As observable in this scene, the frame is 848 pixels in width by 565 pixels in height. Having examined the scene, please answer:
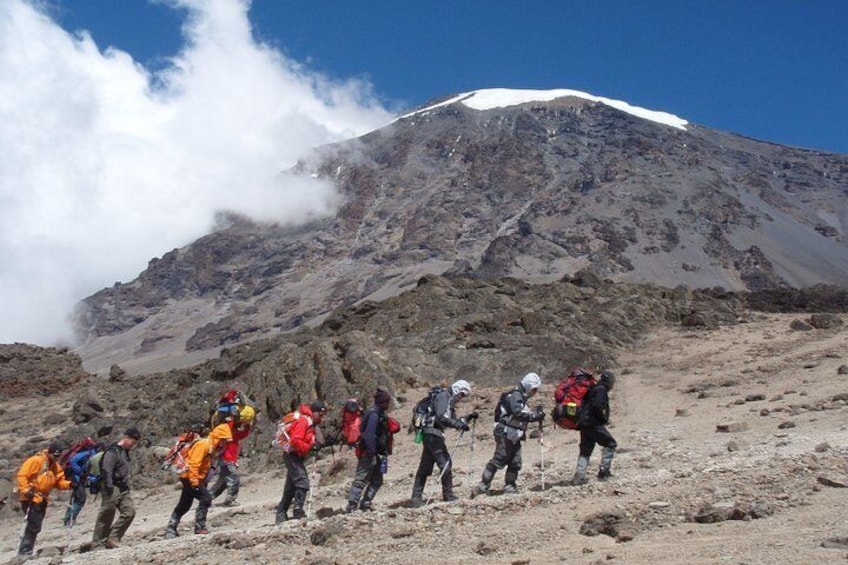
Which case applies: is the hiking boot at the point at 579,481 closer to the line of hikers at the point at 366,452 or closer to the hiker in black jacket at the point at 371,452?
the line of hikers at the point at 366,452

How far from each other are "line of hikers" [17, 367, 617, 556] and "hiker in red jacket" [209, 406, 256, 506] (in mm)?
563

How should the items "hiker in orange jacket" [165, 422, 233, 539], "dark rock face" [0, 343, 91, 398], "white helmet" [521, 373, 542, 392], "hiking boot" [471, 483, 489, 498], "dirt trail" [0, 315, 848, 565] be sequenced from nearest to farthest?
1. "dirt trail" [0, 315, 848, 565]
2. "hiker in orange jacket" [165, 422, 233, 539]
3. "hiking boot" [471, 483, 489, 498]
4. "white helmet" [521, 373, 542, 392]
5. "dark rock face" [0, 343, 91, 398]

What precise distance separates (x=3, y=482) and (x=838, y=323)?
87.4 ft

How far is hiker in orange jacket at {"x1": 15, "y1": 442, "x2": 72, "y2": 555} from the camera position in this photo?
1145 cm

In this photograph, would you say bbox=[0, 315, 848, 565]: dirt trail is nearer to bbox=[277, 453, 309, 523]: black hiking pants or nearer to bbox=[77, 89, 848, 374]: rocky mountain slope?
bbox=[277, 453, 309, 523]: black hiking pants

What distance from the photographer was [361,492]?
11.0 metres

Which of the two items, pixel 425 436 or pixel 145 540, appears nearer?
pixel 425 436

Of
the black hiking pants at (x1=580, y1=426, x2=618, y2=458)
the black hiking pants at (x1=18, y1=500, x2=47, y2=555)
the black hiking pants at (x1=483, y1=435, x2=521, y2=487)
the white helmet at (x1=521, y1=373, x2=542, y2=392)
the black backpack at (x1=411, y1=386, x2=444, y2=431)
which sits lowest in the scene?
the black hiking pants at (x1=18, y1=500, x2=47, y2=555)

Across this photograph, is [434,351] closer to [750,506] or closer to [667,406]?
[667,406]

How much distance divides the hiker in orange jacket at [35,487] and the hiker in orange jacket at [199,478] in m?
1.86

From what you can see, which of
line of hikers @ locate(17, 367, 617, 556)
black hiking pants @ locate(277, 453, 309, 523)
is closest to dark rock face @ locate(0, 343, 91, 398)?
line of hikers @ locate(17, 367, 617, 556)

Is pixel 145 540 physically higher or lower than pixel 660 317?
lower

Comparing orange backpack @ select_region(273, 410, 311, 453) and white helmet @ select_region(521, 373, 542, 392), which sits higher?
white helmet @ select_region(521, 373, 542, 392)

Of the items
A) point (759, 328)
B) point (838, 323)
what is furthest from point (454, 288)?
point (838, 323)
